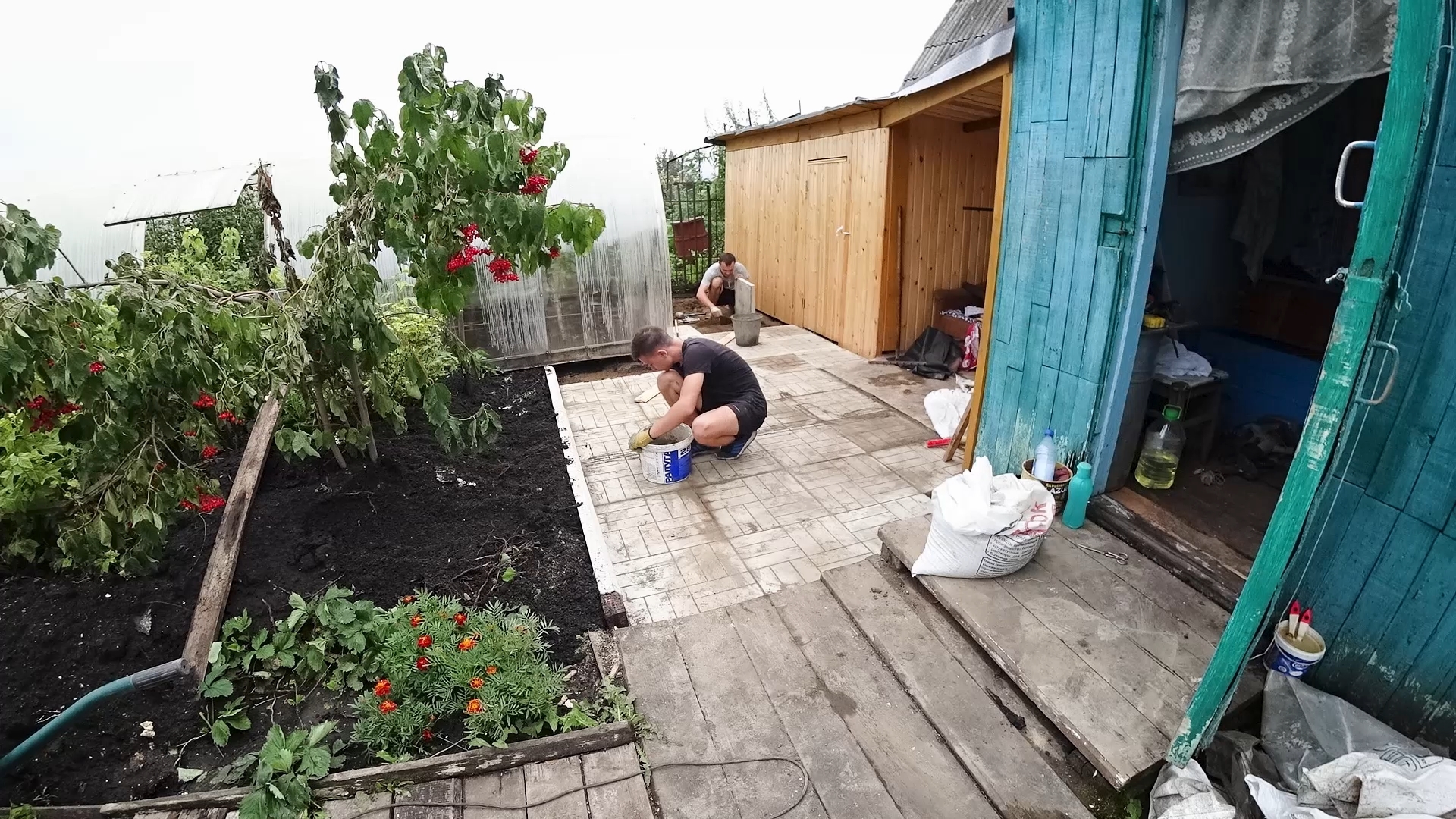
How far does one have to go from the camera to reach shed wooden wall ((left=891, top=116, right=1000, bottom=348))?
6.43 m

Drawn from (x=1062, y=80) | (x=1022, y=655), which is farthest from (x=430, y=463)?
(x=1062, y=80)

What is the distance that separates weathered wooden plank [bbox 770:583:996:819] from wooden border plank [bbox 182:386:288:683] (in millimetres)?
2369

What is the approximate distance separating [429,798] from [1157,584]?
299 cm

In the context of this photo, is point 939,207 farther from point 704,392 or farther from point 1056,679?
point 1056,679

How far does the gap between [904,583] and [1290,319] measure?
10.8 ft

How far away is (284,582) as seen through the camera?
2.95 m

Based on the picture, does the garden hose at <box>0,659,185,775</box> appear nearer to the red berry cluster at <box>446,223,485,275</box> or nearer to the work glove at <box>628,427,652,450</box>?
the red berry cluster at <box>446,223,485,275</box>

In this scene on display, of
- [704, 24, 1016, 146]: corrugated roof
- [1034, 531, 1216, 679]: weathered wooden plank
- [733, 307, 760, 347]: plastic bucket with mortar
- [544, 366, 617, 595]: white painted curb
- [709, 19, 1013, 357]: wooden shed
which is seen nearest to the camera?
[1034, 531, 1216, 679]: weathered wooden plank

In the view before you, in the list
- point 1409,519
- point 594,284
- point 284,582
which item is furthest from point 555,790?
point 594,284

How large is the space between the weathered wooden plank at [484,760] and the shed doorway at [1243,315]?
2703 mm

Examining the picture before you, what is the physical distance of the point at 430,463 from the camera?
13.5 feet

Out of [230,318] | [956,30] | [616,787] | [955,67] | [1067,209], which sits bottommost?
[616,787]

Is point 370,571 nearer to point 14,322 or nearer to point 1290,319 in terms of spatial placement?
point 14,322

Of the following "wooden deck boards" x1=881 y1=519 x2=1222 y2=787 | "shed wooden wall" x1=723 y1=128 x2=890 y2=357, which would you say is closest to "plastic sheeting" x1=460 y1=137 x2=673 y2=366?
"shed wooden wall" x1=723 y1=128 x2=890 y2=357
